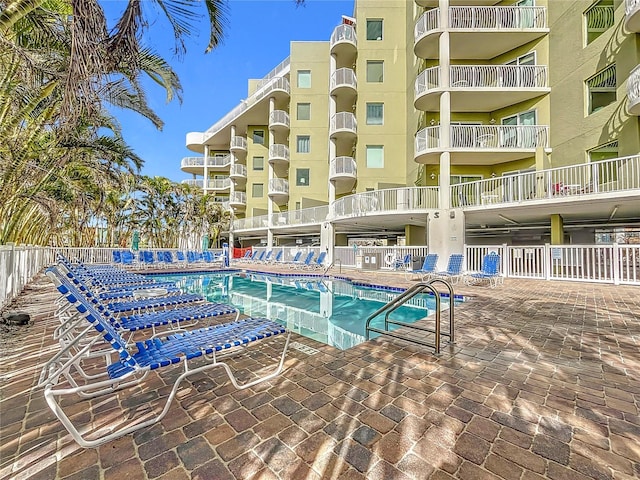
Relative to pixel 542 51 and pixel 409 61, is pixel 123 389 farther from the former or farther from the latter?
pixel 409 61

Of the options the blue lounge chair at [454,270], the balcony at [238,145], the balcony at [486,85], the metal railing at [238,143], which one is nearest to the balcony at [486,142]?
the balcony at [486,85]

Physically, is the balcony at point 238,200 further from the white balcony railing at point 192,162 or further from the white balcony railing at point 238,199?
the white balcony railing at point 192,162

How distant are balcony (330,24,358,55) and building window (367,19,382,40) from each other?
95cm

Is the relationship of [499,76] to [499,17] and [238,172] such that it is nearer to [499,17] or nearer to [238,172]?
[499,17]

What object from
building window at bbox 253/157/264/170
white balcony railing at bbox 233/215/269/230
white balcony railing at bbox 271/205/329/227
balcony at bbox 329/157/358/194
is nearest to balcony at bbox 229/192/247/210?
white balcony railing at bbox 233/215/269/230

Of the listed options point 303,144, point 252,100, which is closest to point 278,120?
point 303,144

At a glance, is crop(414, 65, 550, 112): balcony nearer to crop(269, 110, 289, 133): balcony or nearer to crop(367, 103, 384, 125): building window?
crop(367, 103, 384, 125): building window

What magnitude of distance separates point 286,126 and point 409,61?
1057 cm

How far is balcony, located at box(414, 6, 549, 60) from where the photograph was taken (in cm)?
1387

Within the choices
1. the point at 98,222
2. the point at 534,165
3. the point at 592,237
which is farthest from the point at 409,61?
the point at 98,222

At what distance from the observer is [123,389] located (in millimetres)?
2711

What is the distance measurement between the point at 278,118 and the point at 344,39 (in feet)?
26.3

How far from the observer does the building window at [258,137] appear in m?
28.9

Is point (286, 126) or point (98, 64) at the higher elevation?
point (286, 126)
